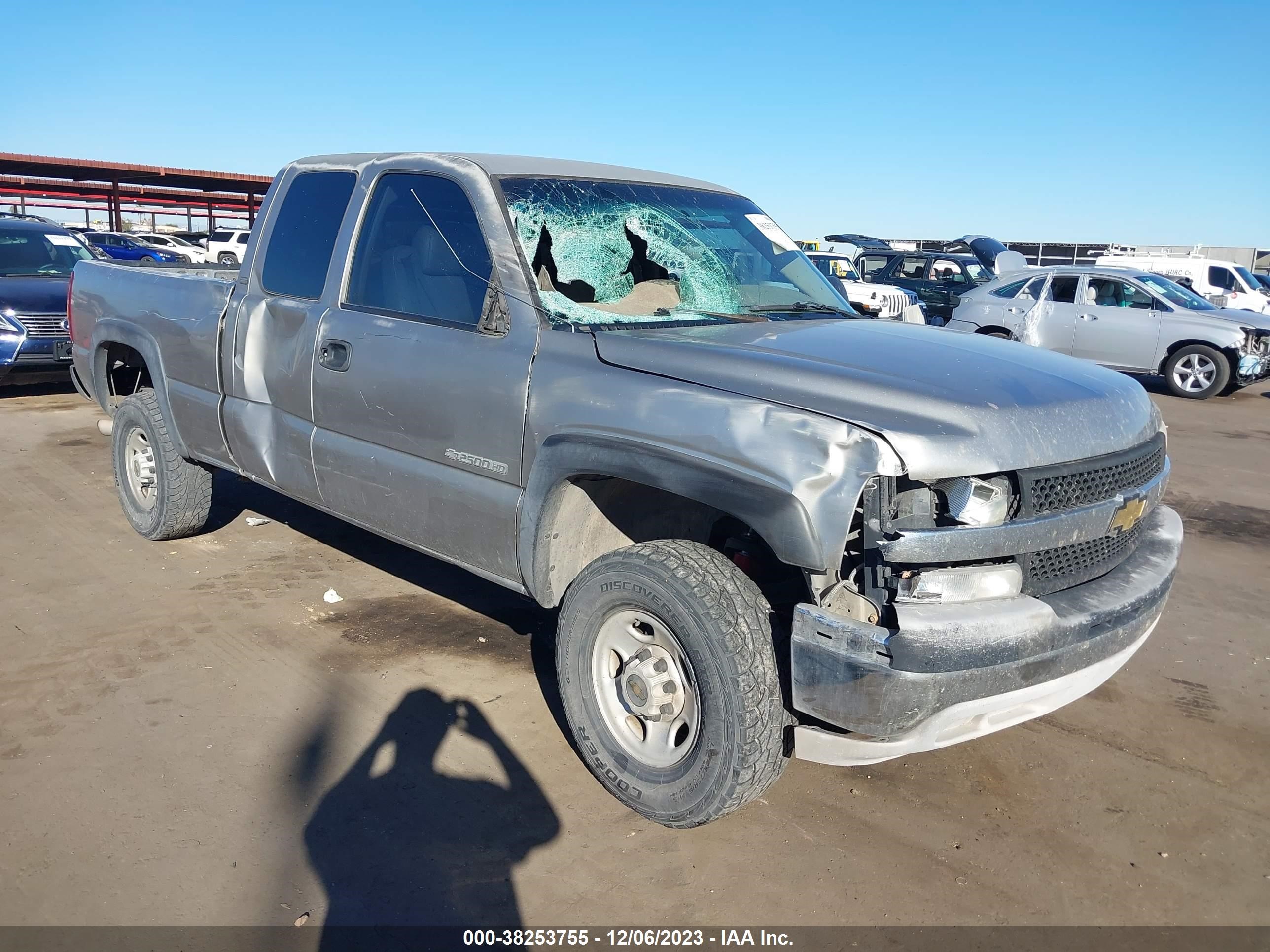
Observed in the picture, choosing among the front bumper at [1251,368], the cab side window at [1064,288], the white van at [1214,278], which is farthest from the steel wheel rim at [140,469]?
the white van at [1214,278]

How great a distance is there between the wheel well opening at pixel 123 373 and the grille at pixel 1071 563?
464 centimetres

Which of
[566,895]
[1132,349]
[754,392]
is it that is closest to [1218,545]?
[754,392]

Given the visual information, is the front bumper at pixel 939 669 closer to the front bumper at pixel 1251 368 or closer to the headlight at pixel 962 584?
the headlight at pixel 962 584

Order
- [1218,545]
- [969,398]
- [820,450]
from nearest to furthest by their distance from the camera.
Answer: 1. [820,450]
2. [969,398]
3. [1218,545]

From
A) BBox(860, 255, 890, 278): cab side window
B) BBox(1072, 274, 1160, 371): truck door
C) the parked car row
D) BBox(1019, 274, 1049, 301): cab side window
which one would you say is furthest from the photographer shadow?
BBox(860, 255, 890, 278): cab side window

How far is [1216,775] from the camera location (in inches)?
135

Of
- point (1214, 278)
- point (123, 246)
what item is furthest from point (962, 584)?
point (123, 246)

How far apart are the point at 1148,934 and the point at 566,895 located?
1580mm

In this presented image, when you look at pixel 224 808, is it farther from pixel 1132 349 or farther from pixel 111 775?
pixel 1132 349

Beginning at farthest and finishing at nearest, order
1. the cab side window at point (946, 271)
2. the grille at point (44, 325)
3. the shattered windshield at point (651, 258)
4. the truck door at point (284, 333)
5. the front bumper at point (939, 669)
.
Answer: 1. the cab side window at point (946, 271)
2. the grille at point (44, 325)
3. the truck door at point (284, 333)
4. the shattered windshield at point (651, 258)
5. the front bumper at point (939, 669)

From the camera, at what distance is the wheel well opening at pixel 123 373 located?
565cm

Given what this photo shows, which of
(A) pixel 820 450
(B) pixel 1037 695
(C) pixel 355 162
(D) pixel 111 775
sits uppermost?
(C) pixel 355 162

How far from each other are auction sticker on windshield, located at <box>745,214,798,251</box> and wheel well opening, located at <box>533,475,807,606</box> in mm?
1501

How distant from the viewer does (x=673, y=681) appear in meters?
2.96
